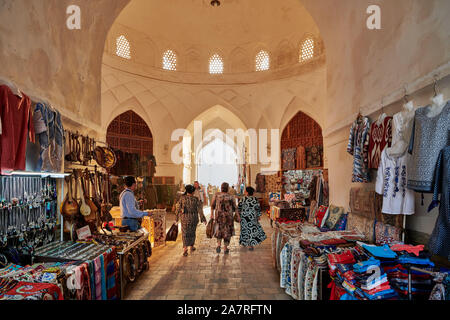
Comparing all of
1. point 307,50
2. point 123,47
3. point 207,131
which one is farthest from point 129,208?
point 207,131

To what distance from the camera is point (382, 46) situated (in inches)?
153

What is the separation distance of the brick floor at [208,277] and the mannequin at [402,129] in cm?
260

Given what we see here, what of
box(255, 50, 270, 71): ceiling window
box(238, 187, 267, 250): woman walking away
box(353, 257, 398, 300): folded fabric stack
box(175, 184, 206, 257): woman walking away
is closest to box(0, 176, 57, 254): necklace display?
box(175, 184, 206, 257): woman walking away

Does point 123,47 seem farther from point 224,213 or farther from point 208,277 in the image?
point 208,277

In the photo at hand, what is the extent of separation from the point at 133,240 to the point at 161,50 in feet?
41.5

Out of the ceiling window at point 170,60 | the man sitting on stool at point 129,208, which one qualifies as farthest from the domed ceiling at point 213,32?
the man sitting on stool at point 129,208

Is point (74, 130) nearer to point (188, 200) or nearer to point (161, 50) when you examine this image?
point (188, 200)

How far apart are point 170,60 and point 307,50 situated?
7.47 meters

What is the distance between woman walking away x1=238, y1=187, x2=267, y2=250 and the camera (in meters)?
6.27

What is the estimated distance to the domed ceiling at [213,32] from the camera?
1293 centimetres

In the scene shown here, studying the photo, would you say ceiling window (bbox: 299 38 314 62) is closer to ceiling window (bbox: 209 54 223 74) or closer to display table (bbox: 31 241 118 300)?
ceiling window (bbox: 209 54 223 74)

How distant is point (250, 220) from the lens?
6348 mm

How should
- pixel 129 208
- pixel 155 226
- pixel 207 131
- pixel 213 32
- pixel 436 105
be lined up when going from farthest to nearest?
pixel 207 131 → pixel 213 32 → pixel 155 226 → pixel 129 208 → pixel 436 105

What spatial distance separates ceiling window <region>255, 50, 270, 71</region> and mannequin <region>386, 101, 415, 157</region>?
12.8 metres
